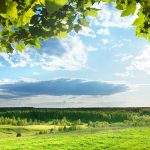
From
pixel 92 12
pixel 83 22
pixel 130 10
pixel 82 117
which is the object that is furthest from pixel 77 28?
pixel 82 117

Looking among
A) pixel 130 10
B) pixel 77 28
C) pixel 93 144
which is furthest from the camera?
pixel 93 144

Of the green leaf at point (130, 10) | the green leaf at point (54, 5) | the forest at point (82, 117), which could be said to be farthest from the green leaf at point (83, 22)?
the forest at point (82, 117)

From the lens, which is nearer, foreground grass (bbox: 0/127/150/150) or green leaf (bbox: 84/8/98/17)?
green leaf (bbox: 84/8/98/17)

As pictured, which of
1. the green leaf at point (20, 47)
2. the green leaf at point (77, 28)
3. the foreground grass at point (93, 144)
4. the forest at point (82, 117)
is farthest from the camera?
the forest at point (82, 117)

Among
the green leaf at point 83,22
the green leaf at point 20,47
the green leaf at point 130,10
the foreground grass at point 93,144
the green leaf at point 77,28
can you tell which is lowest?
the foreground grass at point 93,144

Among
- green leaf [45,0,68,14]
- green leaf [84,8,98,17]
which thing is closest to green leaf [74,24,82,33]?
green leaf [84,8,98,17]

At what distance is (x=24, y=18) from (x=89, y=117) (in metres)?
47.1

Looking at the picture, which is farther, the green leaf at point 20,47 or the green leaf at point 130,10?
the green leaf at point 20,47

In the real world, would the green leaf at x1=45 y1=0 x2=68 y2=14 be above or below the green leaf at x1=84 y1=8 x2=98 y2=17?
below

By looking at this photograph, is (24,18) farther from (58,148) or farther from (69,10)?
(58,148)

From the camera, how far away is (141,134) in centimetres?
2300

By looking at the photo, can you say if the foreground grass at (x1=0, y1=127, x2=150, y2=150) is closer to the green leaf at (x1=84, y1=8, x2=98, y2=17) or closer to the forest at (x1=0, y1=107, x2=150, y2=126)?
the green leaf at (x1=84, y1=8, x2=98, y2=17)

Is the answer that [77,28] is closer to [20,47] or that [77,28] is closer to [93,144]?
[20,47]

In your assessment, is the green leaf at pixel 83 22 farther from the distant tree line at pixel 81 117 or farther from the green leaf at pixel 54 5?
the distant tree line at pixel 81 117
